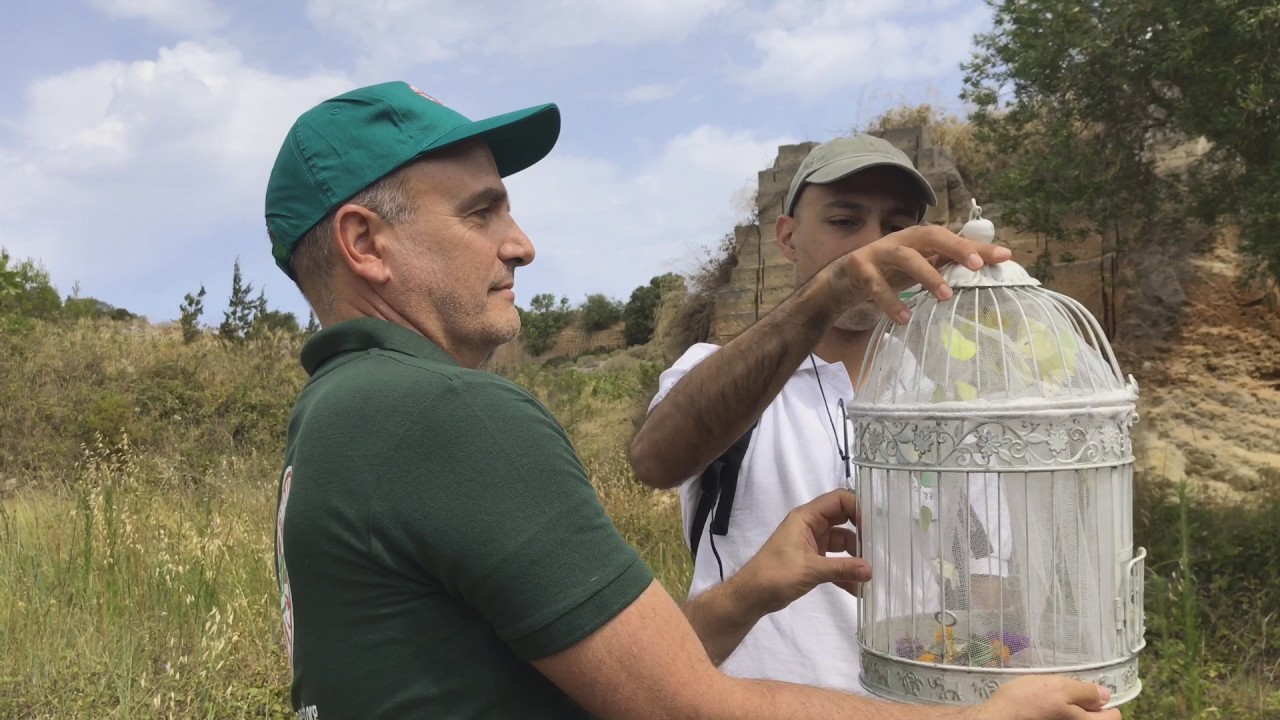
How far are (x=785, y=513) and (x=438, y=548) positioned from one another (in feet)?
4.18

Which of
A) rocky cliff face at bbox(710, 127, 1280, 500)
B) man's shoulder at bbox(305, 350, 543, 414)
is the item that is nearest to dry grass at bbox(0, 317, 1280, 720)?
rocky cliff face at bbox(710, 127, 1280, 500)

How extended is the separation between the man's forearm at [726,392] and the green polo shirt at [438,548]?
873mm

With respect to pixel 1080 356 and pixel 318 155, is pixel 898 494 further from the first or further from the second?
pixel 318 155

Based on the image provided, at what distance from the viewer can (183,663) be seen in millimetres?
4277

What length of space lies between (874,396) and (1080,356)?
1.04ft

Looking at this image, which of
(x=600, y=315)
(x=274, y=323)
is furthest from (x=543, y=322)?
(x=274, y=323)

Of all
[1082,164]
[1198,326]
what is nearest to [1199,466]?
[1198,326]

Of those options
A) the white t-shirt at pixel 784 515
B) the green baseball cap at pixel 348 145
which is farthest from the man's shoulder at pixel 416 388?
the white t-shirt at pixel 784 515

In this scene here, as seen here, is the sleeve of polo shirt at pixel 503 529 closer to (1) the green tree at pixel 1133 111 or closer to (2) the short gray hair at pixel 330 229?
(2) the short gray hair at pixel 330 229

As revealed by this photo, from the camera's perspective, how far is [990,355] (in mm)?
1589

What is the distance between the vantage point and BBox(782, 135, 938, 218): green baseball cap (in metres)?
2.54

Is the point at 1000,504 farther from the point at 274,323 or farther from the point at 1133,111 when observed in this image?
the point at 274,323

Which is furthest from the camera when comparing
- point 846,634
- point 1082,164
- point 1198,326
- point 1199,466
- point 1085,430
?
point 1198,326

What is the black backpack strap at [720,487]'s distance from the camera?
2365mm
